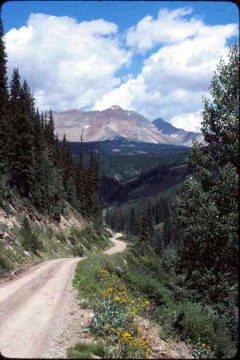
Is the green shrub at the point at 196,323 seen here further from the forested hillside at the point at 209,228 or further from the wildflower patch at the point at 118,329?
the wildflower patch at the point at 118,329

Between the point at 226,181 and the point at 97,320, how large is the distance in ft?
20.3

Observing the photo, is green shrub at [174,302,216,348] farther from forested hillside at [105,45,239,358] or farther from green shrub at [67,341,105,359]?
green shrub at [67,341,105,359]

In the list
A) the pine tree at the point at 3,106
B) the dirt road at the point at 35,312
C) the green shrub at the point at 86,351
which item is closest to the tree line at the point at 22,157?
the pine tree at the point at 3,106

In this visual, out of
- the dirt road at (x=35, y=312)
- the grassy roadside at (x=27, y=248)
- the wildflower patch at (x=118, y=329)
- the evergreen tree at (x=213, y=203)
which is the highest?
the evergreen tree at (x=213, y=203)

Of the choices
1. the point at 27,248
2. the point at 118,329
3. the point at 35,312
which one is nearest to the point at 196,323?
the point at 118,329

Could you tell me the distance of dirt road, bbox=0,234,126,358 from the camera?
458 inches

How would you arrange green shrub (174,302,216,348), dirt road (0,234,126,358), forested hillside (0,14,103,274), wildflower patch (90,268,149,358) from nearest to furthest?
wildflower patch (90,268,149,358)
dirt road (0,234,126,358)
green shrub (174,302,216,348)
forested hillside (0,14,103,274)

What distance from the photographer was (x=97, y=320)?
12.6 m

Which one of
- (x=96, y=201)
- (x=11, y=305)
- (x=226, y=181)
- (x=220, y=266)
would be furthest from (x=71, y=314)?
(x=96, y=201)

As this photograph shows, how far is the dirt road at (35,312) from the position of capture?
11625mm

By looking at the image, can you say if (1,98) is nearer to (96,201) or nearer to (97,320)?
(97,320)

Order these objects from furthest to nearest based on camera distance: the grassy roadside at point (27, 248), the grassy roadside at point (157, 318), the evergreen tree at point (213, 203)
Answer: the grassy roadside at point (27, 248) → the evergreen tree at point (213, 203) → the grassy roadside at point (157, 318)

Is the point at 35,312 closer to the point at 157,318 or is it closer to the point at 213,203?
the point at 157,318

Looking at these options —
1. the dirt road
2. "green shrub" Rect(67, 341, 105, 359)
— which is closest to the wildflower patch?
"green shrub" Rect(67, 341, 105, 359)
